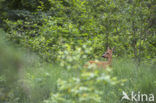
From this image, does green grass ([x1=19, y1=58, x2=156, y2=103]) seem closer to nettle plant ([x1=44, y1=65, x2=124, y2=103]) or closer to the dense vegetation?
the dense vegetation

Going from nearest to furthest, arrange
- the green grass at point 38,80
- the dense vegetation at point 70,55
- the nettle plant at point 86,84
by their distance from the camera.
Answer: the nettle plant at point 86,84 < the dense vegetation at point 70,55 < the green grass at point 38,80

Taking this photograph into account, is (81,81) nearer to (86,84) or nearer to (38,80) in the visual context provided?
(86,84)

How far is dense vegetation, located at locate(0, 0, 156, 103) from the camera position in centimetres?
302

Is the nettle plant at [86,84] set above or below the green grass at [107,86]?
above

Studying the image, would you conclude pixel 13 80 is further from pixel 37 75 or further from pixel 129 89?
pixel 129 89

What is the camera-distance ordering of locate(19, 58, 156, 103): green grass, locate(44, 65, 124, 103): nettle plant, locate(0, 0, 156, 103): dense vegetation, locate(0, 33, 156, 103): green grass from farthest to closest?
1. locate(19, 58, 156, 103): green grass
2. locate(0, 33, 156, 103): green grass
3. locate(0, 0, 156, 103): dense vegetation
4. locate(44, 65, 124, 103): nettle plant

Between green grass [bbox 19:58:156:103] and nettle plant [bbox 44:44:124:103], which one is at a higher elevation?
nettle plant [bbox 44:44:124:103]

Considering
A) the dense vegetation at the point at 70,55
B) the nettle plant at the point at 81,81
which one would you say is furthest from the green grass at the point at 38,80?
the nettle plant at the point at 81,81

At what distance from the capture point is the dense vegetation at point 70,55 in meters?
3.02

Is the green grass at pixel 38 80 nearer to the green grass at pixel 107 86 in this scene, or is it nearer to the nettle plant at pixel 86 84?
the green grass at pixel 107 86

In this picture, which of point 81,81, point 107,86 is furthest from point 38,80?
point 107,86

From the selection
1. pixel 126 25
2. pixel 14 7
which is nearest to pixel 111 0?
pixel 126 25

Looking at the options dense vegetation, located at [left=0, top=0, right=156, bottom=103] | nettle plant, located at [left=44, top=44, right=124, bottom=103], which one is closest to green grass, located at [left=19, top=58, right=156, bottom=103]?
dense vegetation, located at [left=0, top=0, right=156, bottom=103]

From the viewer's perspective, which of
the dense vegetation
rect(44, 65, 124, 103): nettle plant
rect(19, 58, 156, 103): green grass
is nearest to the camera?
rect(44, 65, 124, 103): nettle plant
